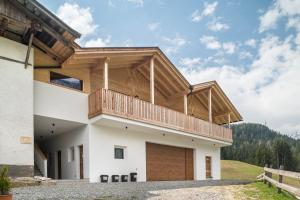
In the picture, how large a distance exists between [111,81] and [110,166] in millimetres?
4944

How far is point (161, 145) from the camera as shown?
76.0 feet

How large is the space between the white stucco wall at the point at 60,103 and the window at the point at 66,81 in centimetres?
49

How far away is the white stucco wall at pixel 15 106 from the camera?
48.1 ft

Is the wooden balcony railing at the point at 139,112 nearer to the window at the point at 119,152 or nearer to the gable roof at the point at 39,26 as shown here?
the window at the point at 119,152

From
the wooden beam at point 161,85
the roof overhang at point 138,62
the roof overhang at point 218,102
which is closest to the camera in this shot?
the roof overhang at point 138,62

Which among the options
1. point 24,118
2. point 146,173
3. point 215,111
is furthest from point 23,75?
point 215,111

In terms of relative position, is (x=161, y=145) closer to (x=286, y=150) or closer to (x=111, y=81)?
(x=111, y=81)

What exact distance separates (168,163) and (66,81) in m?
9.10

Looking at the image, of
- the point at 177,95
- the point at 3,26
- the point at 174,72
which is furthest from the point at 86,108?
the point at 177,95

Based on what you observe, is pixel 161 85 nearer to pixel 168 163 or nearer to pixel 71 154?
pixel 168 163

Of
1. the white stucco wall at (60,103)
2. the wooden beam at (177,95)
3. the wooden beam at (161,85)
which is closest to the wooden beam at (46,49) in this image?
the white stucco wall at (60,103)

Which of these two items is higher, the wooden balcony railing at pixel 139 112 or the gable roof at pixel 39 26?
the gable roof at pixel 39 26

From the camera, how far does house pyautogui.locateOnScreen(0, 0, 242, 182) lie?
15094 mm

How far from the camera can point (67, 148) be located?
66.7ft
